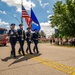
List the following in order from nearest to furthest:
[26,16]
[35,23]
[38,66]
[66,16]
→ [38,66]
[35,23]
[26,16]
[66,16]

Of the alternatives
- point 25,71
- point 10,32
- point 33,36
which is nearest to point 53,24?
point 33,36

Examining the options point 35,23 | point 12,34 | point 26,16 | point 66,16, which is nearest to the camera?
point 12,34

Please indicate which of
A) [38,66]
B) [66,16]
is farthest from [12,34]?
[66,16]

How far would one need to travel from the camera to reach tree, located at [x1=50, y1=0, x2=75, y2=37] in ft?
117

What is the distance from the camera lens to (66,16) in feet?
119

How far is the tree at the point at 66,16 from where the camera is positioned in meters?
35.7

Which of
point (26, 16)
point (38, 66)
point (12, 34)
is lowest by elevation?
point (38, 66)

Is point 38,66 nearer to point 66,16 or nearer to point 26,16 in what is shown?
point 26,16

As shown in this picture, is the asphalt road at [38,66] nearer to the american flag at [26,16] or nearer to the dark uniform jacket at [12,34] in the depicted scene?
the dark uniform jacket at [12,34]

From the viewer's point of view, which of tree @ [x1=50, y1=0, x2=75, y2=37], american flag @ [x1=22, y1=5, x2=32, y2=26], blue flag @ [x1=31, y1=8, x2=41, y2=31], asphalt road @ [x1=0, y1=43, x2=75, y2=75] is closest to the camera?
asphalt road @ [x1=0, y1=43, x2=75, y2=75]

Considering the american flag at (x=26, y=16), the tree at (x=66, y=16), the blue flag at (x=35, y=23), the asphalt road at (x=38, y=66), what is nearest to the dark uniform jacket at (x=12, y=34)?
the asphalt road at (x=38, y=66)

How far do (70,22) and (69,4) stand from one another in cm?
327

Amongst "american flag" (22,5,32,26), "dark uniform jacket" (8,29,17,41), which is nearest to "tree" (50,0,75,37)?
"american flag" (22,5,32,26)

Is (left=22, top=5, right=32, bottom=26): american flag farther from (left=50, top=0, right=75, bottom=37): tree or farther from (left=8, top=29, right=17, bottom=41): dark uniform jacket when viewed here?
(left=50, top=0, right=75, bottom=37): tree
